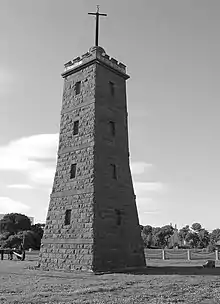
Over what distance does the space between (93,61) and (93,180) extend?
7.27m

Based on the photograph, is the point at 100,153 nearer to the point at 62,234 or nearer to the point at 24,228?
the point at 62,234

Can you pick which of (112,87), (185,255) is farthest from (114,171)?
(185,255)

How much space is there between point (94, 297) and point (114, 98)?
13869mm

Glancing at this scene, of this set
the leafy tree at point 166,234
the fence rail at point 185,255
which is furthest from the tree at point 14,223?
the fence rail at point 185,255

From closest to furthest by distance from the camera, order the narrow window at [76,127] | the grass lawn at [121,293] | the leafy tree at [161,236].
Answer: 1. the grass lawn at [121,293]
2. the narrow window at [76,127]
3. the leafy tree at [161,236]

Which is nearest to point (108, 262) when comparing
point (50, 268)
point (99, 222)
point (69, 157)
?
point (99, 222)

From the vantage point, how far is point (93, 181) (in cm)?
1792

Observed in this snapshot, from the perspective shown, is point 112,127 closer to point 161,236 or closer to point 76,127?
point 76,127

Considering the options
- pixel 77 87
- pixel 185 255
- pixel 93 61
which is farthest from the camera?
pixel 185 255

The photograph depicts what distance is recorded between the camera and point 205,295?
942cm

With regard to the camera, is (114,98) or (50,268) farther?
(114,98)

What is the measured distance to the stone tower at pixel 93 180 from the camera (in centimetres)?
1753

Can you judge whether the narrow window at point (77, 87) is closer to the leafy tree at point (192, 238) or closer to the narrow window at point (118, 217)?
the narrow window at point (118, 217)

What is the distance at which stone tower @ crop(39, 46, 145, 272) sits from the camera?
57.5ft
